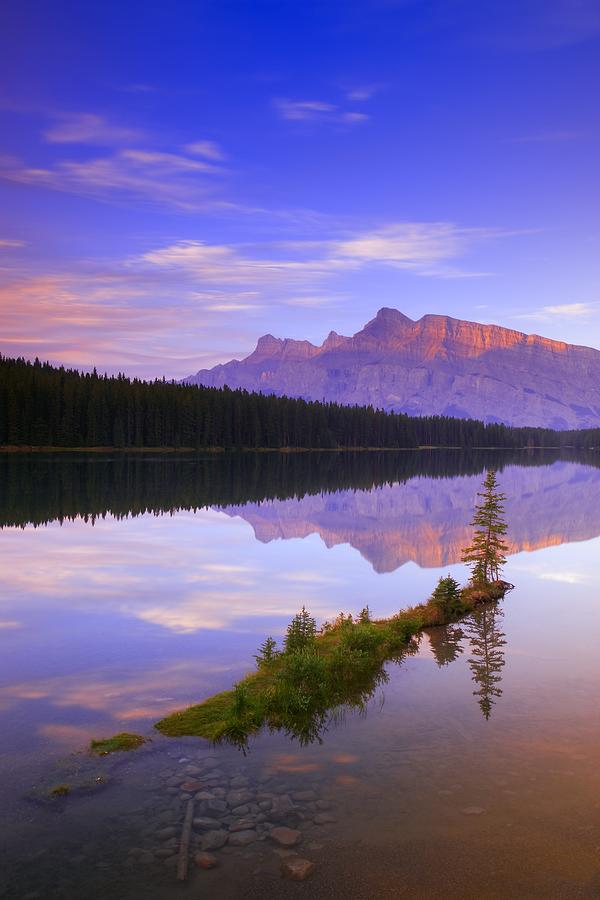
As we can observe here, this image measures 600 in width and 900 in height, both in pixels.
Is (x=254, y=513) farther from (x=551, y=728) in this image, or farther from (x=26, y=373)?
(x=26, y=373)

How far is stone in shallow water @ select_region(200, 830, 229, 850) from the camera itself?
10672 mm

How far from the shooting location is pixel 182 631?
76.3 ft

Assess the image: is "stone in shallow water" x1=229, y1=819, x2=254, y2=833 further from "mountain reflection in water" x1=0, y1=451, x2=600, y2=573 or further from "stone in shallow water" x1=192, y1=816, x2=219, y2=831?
"mountain reflection in water" x1=0, y1=451, x2=600, y2=573

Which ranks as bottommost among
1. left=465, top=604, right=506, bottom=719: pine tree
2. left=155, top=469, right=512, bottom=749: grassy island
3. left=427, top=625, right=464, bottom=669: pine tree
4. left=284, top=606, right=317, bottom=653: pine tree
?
left=427, top=625, right=464, bottom=669: pine tree

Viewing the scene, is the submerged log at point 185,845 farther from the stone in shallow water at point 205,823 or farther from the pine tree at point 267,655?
the pine tree at point 267,655

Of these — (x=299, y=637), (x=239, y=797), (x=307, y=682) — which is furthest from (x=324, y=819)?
(x=299, y=637)

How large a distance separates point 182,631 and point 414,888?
47.8 feet

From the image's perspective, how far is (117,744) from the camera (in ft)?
46.6

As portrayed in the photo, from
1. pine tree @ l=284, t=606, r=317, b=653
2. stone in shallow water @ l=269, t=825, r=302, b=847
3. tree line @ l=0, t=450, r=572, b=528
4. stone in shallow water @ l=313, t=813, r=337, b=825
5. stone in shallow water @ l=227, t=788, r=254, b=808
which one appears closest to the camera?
stone in shallow water @ l=269, t=825, r=302, b=847

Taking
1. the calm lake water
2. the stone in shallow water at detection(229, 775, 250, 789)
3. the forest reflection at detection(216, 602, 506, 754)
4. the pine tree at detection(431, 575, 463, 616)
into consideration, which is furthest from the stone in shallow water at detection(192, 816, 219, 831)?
the pine tree at detection(431, 575, 463, 616)

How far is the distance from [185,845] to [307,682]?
24.6 ft

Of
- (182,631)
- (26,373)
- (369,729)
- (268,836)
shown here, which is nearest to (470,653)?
(369,729)

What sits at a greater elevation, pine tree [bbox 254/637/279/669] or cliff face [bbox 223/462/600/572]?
pine tree [bbox 254/637/279/669]

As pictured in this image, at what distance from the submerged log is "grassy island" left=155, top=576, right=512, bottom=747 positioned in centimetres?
330
